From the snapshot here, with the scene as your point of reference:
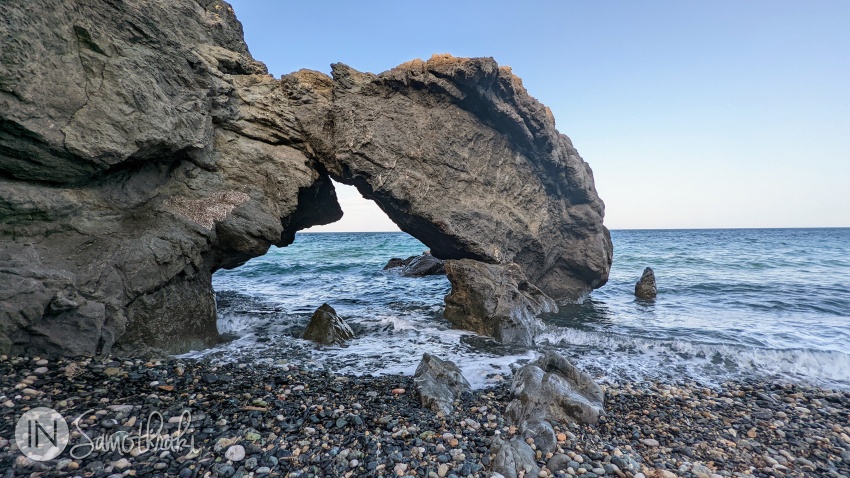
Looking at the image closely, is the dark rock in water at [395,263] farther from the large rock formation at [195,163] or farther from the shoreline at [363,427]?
the shoreline at [363,427]

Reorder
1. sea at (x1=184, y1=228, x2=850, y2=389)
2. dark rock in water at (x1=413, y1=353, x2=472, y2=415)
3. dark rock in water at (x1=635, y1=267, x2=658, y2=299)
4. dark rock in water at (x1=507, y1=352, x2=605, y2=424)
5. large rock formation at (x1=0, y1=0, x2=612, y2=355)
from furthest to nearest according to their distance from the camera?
dark rock in water at (x1=635, y1=267, x2=658, y2=299), sea at (x1=184, y1=228, x2=850, y2=389), large rock formation at (x1=0, y1=0, x2=612, y2=355), dark rock in water at (x1=413, y1=353, x2=472, y2=415), dark rock in water at (x1=507, y1=352, x2=605, y2=424)

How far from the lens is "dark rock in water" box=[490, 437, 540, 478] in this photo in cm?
414

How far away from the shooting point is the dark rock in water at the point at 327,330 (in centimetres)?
946

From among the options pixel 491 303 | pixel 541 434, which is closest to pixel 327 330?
pixel 491 303

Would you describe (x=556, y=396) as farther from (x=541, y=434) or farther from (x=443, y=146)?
(x=443, y=146)

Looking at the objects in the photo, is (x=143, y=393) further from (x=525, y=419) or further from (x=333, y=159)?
(x=333, y=159)

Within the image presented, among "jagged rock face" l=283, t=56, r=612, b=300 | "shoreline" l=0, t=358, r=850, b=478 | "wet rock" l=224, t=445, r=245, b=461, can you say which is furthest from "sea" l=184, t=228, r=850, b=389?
"wet rock" l=224, t=445, r=245, b=461

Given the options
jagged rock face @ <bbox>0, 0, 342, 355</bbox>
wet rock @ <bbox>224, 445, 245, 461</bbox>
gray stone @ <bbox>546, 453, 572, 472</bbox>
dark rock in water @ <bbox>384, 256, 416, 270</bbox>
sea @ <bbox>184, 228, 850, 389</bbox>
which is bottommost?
dark rock in water @ <bbox>384, 256, 416, 270</bbox>

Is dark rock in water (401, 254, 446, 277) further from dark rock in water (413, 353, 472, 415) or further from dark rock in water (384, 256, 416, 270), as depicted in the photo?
dark rock in water (413, 353, 472, 415)

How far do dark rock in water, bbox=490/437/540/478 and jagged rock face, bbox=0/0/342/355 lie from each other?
6.35 metres

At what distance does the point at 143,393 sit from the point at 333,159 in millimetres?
6912

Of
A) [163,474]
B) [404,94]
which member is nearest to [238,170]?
[404,94]

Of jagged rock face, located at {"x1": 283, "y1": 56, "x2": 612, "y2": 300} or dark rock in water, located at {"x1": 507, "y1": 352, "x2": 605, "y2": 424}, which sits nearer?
dark rock in water, located at {"x1": 507, "y1": 352, "x2": 605, "y2": 424}

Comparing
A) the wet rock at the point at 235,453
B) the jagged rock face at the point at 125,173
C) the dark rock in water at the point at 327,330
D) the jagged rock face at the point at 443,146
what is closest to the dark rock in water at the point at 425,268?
the jagged rock face at the point at 443,146
